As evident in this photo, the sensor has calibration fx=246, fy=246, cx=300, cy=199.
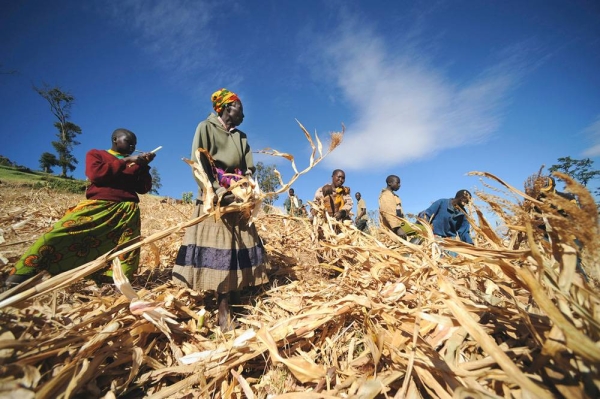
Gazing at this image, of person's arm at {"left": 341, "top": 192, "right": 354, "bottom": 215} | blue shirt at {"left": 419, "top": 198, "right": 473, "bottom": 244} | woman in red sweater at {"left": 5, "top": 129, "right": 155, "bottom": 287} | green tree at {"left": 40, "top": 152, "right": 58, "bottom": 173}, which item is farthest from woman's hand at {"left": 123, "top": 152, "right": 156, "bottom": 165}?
green tree at {"left": 40, "top": 152, "right": 58, "bottom": 173}

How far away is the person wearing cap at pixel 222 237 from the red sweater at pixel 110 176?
40.2 inches

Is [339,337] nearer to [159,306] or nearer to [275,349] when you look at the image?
[275,349]

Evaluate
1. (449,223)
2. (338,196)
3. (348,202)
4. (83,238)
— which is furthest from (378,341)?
(348,202)

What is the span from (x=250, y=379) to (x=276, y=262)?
5.97 feet

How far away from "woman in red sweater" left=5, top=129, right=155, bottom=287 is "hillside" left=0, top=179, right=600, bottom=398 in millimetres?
794

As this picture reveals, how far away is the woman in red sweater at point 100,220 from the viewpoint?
1959 mm

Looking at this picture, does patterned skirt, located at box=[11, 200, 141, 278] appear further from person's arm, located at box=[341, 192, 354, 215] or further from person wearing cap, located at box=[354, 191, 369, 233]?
person wearing cap, located at box=[354, 191, 369, 233]

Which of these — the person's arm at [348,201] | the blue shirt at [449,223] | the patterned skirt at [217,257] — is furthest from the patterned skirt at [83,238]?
the blue shirt at [449,223]

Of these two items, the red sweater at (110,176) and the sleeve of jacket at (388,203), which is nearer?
the red sweater at (110,176)

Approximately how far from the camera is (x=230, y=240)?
6.31ft

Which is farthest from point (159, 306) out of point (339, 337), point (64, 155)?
point (64, 155)

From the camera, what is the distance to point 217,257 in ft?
6.11

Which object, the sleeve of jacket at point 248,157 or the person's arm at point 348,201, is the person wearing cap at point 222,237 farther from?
the person's arm at point 348,201

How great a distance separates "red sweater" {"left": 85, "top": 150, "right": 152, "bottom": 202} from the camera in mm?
2260
